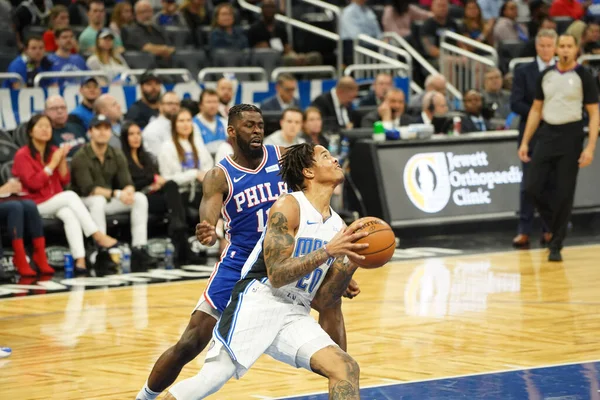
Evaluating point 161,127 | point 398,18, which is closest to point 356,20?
point 398,18

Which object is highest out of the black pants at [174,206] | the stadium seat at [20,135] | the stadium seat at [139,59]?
the stadium seat at [139,59]

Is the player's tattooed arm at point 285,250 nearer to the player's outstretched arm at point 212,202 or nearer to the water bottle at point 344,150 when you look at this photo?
the player's outstretched arm at point 212,202

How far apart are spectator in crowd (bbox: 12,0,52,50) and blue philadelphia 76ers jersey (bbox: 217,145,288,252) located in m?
10.0

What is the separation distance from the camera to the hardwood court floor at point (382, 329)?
694 cm

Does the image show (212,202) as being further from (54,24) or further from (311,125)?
(54,24)

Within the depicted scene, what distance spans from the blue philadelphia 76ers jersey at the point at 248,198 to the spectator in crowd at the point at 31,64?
827cm

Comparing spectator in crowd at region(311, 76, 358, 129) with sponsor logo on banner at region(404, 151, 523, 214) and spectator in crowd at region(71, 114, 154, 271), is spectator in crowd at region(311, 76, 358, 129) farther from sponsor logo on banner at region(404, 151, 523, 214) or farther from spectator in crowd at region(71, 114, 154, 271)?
spectator in crowd at region(71, 114, 154, 271)

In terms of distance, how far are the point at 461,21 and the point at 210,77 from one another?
17.1 ft

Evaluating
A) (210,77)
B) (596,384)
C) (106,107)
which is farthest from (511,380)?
(210,77)

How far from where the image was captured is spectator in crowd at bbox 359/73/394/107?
15172 mm

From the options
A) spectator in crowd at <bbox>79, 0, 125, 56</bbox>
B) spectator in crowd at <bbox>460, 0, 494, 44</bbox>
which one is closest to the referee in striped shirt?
spectator in crowd at <bbox>79, 0, 125, 56</bbox>

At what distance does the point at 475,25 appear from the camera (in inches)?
749

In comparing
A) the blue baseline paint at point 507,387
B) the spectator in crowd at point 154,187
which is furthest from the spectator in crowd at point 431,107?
the blue baseline paint at point 507,387

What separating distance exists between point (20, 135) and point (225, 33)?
459cm
